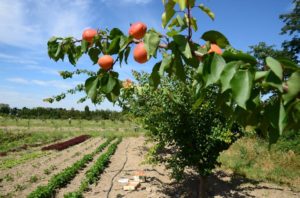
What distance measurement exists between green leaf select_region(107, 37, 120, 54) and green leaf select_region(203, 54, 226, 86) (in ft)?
1.12

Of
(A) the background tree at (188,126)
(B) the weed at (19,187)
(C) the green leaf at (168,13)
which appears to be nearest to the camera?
(C) the green leaf at (168,13)

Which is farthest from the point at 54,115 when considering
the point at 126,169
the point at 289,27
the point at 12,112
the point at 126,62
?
the point at 126,62

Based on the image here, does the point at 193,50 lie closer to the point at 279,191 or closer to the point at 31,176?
the point at 279,191

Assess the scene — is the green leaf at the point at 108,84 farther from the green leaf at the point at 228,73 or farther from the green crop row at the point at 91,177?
the green crop row at the point at 91,177

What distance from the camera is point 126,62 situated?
1209 millimetres

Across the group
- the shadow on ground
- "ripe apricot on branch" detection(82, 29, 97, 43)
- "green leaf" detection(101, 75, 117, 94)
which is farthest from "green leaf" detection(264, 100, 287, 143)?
the shadow on ground

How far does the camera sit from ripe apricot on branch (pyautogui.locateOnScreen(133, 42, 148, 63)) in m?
1.08

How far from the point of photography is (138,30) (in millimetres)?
1085

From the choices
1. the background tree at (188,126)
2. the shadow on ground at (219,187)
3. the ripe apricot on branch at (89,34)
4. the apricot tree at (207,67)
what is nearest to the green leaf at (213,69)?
the apricot tree at (207,67)

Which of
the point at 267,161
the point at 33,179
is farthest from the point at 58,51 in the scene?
the point at 267,161

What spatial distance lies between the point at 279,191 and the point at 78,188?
5683mm

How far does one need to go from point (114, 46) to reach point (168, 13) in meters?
0.24

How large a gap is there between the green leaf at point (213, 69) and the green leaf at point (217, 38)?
0.50 feet

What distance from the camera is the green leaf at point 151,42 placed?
3.35 feet
